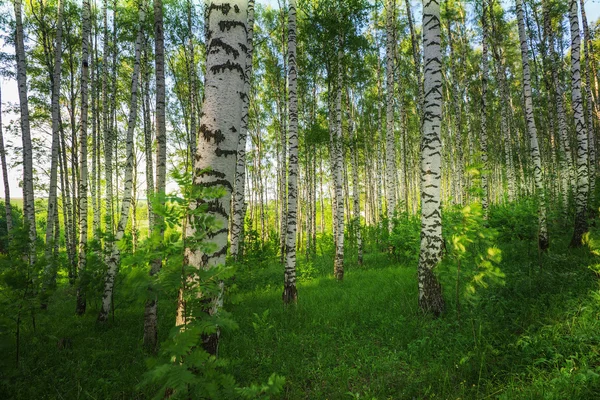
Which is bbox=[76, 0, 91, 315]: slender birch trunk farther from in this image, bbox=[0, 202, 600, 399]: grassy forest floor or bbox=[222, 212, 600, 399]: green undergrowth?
bbox=[222, 212, 600, 399]: green undergrowth

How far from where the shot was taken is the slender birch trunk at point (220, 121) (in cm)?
222

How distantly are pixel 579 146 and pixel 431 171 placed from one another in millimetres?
5981

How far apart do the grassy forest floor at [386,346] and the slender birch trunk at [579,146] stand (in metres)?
0.83

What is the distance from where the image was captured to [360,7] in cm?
890

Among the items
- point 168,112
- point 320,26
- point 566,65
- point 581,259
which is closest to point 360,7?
point 320,26

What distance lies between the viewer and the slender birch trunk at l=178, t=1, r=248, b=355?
7.28 ft

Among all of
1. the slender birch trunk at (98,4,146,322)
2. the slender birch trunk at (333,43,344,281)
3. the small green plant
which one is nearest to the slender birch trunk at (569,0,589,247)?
the slender birch trunk at (333,43,344,281)

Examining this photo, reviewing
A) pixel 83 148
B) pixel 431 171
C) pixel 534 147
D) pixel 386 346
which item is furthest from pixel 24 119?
pixel 534 147

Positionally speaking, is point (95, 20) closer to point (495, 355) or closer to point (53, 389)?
point (53, 389)

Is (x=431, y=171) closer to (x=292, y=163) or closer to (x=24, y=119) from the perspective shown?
(x=292, y=163)

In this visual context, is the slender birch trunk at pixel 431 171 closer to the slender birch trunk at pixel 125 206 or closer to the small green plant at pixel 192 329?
the small green plant at pixel 192 329

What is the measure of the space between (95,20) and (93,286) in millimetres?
11797

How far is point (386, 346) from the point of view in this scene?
418 centimetres

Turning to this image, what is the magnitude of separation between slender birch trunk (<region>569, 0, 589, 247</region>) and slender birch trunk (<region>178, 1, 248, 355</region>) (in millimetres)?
9114
